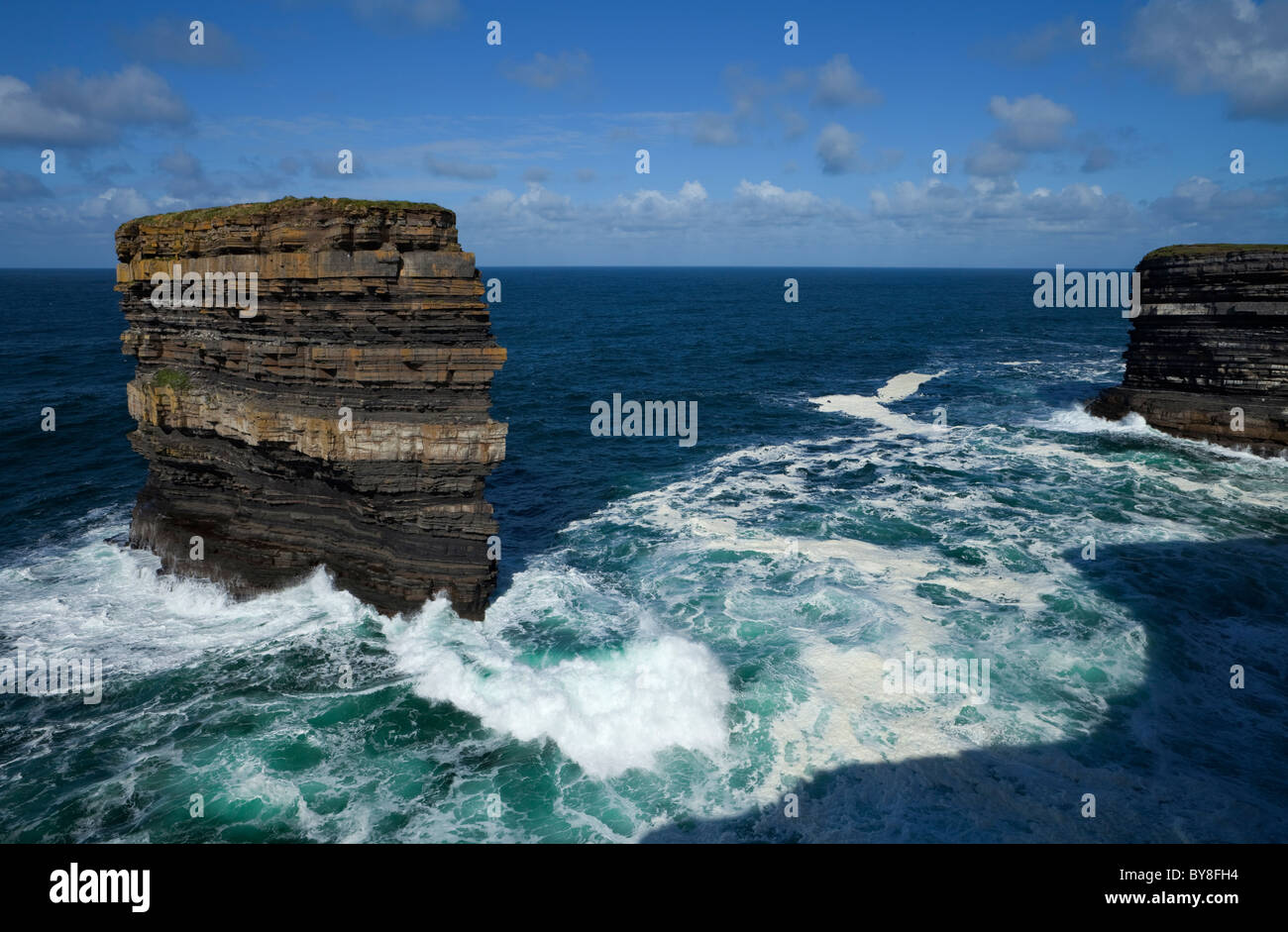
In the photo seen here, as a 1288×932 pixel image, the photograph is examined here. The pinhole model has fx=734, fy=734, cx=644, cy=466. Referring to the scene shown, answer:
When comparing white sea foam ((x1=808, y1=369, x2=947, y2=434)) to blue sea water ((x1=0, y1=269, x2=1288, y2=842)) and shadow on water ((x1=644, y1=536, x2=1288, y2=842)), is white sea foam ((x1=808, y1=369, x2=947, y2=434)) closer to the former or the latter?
blue sea water ((x1=0, y1=269, x2=1288, y2=842))

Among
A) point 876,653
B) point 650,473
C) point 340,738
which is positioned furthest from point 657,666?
point 650,473

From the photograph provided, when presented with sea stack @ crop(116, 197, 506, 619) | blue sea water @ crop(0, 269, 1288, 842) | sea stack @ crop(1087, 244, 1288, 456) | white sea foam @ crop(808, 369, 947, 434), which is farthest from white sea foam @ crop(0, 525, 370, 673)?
sea stack @ crop(1087, 244, 1288, 456)

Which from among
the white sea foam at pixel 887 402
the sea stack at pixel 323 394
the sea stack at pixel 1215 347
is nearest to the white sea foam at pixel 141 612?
the sea stack at pixel 323 394

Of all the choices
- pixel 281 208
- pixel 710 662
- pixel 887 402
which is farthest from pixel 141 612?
pixel 887 402

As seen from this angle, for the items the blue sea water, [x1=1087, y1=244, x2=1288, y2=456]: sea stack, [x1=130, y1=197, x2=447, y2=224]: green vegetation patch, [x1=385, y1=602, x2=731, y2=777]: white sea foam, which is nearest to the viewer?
the blue sea water

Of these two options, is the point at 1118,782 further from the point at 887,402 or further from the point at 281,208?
the point at 887,402
